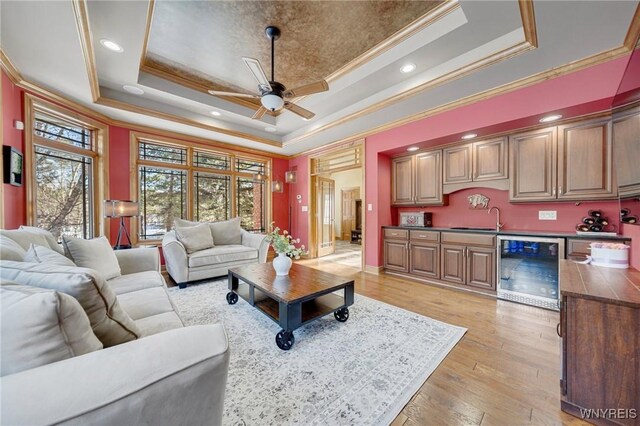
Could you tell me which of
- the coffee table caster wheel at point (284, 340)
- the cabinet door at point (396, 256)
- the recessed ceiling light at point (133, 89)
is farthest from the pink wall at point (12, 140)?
the cabinet door at point (396, 256)

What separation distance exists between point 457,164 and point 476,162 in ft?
0.84

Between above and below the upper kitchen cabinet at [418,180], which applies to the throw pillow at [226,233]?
below

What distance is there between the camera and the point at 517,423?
1328 mm

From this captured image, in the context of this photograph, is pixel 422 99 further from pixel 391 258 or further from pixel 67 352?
pixel 67 352

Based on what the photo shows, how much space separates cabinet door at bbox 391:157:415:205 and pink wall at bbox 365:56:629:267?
0.17 m

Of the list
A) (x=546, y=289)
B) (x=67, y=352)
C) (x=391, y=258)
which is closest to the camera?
(x=67, y=352)

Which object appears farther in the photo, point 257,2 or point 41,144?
point 41,144

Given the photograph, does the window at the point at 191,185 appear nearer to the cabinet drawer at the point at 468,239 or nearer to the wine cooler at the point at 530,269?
the cabinet drawer at the point at 468,239

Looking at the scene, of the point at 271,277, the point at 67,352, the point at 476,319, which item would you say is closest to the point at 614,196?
the point at 476,319

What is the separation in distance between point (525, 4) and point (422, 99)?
1.35 metres

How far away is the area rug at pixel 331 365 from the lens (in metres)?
1.38

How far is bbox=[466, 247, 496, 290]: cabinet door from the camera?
3143mm

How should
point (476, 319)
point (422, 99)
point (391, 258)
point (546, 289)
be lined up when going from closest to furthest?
1. point (476, 319)
2. point (546, 289)
3. point (422, 99)
4. point (391, 258)

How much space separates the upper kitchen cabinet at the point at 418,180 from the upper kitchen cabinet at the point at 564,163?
97 centimetres
